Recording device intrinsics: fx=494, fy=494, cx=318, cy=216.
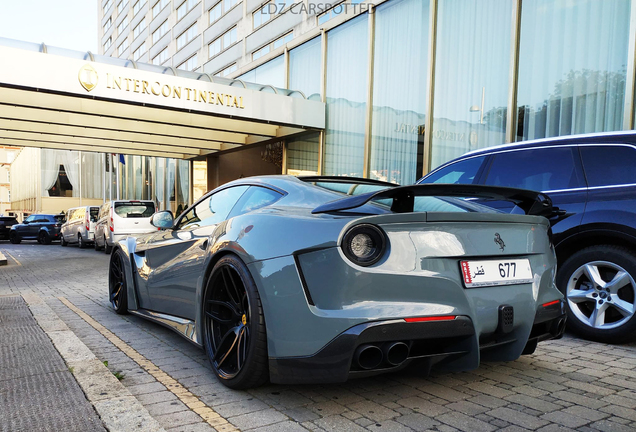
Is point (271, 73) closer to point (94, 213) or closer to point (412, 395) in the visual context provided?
point (94, 213)

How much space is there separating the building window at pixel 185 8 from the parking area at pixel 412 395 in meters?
32.3

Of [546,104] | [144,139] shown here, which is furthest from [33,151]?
[546,104]

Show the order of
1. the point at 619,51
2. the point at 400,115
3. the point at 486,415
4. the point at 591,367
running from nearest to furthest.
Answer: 1. the point at 486,415
2. the point at 591,367
3. the point at 619,51
4. the point at 400,115

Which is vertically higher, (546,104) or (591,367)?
(546,104)

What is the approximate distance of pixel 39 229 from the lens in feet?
73.7

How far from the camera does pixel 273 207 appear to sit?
2.90 metres

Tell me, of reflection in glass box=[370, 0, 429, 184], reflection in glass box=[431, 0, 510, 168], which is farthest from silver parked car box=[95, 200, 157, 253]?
reflection in glass box=[431, 0, 510, 168]

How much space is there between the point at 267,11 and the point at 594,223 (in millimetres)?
20726

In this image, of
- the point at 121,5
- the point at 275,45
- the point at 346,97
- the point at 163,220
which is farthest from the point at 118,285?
the point at 121,5

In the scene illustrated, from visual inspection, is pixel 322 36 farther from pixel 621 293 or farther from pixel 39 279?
pixel 621 293

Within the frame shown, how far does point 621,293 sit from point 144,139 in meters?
17.1

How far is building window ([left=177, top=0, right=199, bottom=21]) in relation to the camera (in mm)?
32094

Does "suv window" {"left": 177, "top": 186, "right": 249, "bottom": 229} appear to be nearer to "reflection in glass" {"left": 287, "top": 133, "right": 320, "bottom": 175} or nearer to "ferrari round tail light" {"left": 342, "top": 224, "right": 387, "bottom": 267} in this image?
"ferrari round tail light" {"left": 342, "top": 224, "right": 387, "bottom": 267}

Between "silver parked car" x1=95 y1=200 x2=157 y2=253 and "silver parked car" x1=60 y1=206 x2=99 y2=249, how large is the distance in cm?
278
